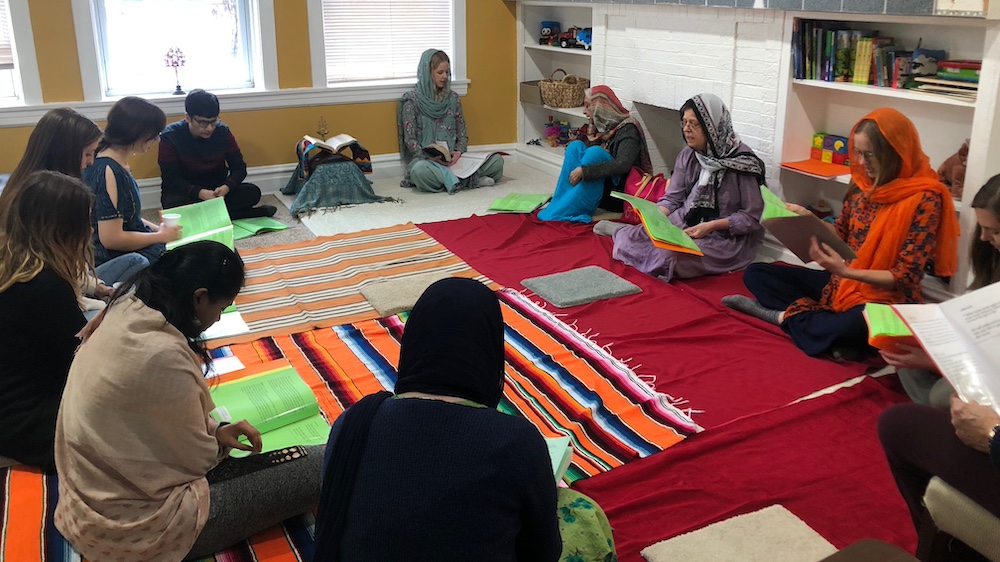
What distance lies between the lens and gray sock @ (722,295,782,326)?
3.44 m

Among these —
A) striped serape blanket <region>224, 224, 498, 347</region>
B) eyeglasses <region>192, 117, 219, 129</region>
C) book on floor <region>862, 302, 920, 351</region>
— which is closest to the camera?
book on floor <region>862, 302, 920, 351</region>

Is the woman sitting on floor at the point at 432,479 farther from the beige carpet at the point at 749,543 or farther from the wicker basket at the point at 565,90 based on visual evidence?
the wicker basket at the point at 565,90

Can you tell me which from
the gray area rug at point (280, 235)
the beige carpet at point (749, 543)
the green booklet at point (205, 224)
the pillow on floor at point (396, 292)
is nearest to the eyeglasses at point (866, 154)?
the beige carpet at point (749, 543)

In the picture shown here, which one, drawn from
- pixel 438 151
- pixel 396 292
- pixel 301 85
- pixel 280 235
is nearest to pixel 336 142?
pixel 301 85

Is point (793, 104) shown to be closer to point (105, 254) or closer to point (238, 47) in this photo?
point (105, 254)

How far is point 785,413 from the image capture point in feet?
9.09

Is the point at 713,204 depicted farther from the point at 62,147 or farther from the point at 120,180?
the point at 62,147

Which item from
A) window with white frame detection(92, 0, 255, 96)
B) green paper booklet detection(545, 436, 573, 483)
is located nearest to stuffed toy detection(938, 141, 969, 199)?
green paper booklet detection(545, 436, 573, 483)

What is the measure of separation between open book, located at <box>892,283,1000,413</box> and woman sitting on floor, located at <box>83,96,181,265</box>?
2.77m

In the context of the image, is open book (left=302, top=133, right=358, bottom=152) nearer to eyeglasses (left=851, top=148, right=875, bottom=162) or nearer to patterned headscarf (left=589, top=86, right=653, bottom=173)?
patterned headscarf (left=589, top=86, right=653, bottom=173)

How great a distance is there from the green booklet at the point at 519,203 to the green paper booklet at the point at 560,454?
312 cm

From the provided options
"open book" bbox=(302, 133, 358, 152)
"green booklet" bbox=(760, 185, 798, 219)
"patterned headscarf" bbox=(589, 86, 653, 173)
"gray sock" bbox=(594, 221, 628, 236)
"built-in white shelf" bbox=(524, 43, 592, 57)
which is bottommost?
"gray sock" bbox=(594, 221, 628, 236)

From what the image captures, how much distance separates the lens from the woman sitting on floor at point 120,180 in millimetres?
3277

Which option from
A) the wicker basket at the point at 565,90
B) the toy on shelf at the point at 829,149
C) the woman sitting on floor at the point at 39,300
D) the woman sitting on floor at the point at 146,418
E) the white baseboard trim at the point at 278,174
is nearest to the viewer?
the woman sitting on floor at the point at 146,418
